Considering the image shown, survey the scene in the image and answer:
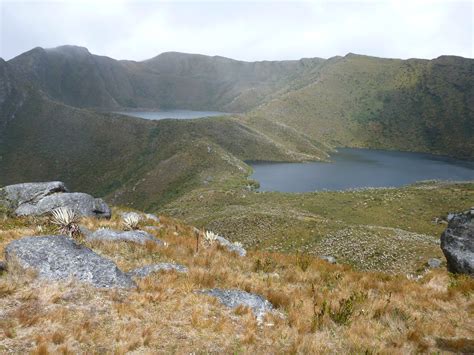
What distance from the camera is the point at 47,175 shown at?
115000 millimetres

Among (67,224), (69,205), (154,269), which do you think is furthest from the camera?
(69,205)

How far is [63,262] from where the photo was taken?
938 cm

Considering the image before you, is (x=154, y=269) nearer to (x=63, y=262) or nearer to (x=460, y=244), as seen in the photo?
(x=63, y=262)

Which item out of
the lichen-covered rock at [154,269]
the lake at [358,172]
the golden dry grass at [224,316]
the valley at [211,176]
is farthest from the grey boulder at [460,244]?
the lake at [358,172]

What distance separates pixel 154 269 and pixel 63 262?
266cm

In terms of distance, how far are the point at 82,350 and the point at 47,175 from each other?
12458cm

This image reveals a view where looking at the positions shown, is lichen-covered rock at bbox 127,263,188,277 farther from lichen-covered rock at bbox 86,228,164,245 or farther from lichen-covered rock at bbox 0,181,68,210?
Answer: lichen-covered rock at bbox 0,181,68,210

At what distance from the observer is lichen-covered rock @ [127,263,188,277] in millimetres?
10531

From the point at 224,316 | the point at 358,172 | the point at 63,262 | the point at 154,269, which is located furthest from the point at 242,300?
the point at 358,172

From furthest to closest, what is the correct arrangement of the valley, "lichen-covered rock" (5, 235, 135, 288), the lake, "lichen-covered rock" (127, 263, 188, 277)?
the lake
the valley
"lichen-covered rock" (127, 263, 188, 277)
"lichen-covered rock" (5, 235, 135, 288)

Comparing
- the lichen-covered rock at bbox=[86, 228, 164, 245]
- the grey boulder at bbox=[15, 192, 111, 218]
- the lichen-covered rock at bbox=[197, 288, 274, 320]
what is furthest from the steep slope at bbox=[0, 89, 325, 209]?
the lichen-covered rock at bbox=[197, 288, 274, 320]

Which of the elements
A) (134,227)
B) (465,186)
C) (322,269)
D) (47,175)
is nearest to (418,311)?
(322,269)

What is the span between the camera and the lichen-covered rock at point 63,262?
9047 millimetres

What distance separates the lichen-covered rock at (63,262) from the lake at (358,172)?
92.9 meters
